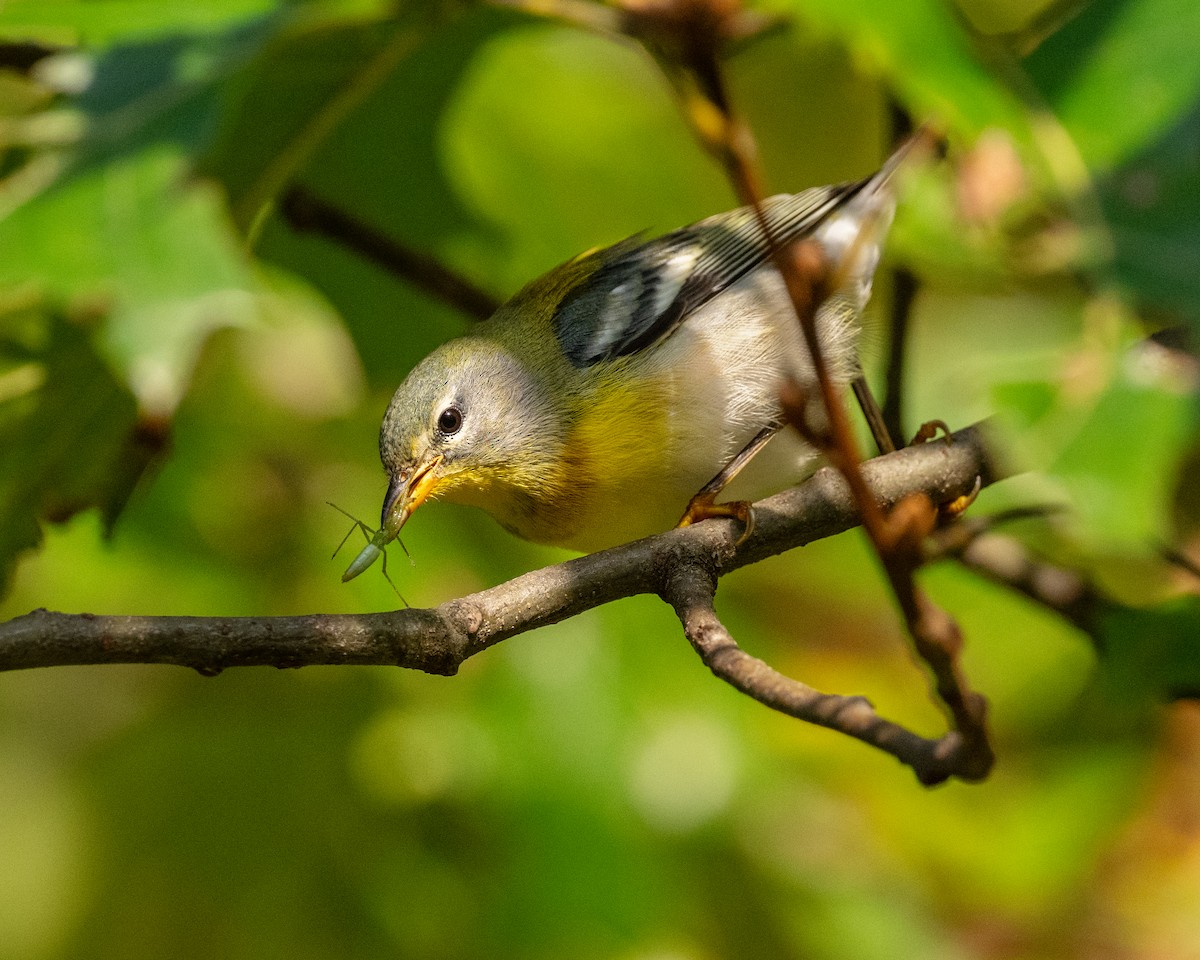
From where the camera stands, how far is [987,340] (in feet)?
12.0

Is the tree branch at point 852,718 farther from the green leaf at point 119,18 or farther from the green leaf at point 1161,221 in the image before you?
the green leaf at point 119,18

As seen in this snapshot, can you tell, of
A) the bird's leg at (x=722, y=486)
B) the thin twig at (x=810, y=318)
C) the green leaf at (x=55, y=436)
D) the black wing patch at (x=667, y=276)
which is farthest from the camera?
the black wing patch at (x=667, y=276)

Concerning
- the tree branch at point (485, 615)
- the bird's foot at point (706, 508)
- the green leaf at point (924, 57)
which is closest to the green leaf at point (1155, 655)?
the tree branch at point (485, 615)

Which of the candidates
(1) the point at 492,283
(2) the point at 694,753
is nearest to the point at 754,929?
(2) the point at 694,753

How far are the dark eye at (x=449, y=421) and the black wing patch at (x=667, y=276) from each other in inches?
17.4

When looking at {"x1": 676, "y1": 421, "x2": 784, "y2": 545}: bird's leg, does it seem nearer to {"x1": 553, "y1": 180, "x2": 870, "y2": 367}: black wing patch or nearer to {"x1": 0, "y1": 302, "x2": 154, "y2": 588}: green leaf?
{"x1": 553, "y1": 180, "x2": 870, "y2": 367}: black wing patch

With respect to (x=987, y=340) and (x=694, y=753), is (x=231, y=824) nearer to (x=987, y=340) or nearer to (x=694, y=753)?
(x=694, y=753)

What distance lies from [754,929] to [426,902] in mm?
902

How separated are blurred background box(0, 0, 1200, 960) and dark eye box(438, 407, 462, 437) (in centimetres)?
27

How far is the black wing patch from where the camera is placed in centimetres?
400

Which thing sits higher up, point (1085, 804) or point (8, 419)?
point (8, 419)

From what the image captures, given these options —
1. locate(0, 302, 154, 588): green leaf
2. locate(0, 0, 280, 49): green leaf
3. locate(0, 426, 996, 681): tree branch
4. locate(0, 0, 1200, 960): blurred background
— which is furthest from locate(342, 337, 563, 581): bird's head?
locate(0, 0, 280, 49): green leaf

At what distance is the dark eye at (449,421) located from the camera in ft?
12.4

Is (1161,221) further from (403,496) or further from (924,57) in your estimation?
(403,496)
